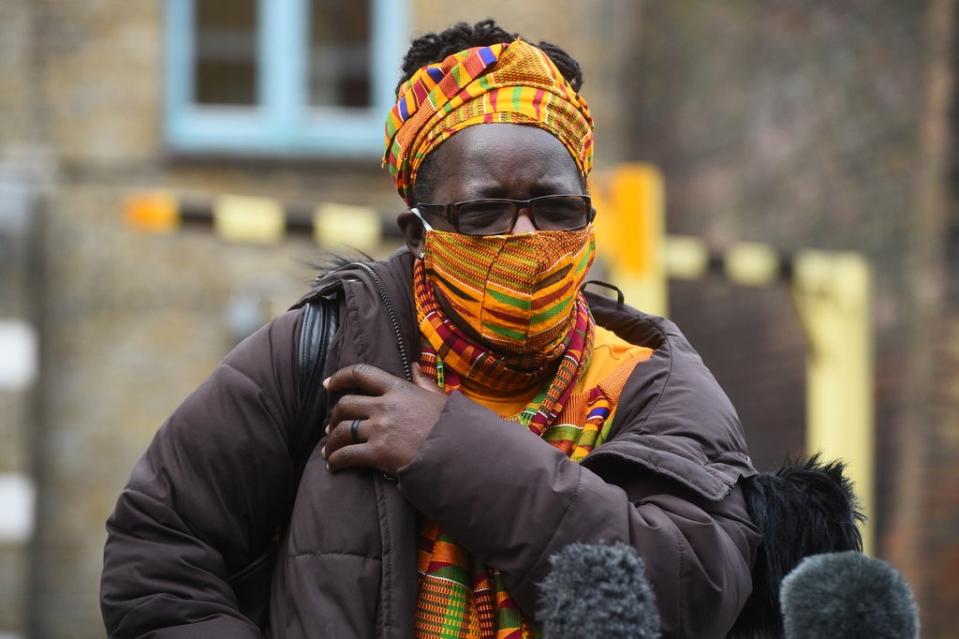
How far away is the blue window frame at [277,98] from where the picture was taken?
8.72m

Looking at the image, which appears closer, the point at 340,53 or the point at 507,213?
the point at 507,213

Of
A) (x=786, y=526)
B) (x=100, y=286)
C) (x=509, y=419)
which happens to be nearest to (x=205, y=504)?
(x=509, y=419)

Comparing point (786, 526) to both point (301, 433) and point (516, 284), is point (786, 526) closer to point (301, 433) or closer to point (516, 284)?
point (516, 284)

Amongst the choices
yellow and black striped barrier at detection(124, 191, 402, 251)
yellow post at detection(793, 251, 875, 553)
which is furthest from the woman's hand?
yellow post at detection(793, 251, 875, 553)

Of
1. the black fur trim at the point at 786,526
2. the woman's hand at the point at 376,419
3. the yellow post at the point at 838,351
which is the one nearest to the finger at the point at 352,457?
the woman's hand at the point at 376,419

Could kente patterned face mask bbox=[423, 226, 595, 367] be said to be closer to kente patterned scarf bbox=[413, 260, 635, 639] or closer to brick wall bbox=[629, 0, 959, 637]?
kente patterned scarf bbox=[413, 260, 635, 639]

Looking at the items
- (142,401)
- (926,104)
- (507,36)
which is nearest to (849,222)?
(926,104)

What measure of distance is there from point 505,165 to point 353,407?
1.60 ft

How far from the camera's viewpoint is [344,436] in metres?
2.35

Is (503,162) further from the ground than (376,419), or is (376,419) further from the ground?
(503,162)

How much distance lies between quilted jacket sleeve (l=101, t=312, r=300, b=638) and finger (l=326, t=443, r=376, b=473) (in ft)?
0.42

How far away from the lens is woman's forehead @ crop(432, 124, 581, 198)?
2.46 m

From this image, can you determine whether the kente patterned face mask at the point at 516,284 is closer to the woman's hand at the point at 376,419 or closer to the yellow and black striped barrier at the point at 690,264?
the woman's hand at the point at 376,419

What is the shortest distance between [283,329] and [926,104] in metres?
5.51
